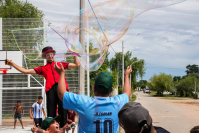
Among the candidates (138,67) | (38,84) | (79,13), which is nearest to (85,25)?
(79,13)

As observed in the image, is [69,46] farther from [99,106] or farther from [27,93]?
[27,93]

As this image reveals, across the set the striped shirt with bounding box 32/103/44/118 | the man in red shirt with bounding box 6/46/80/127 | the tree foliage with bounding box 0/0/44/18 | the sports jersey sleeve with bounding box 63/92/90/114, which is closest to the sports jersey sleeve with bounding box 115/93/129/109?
the sports jersey sleeve with bounding box 63/92/90/114

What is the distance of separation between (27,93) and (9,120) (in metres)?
1.95

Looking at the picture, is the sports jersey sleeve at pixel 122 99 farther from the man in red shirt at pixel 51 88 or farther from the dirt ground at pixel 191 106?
the dirt ground at pixel 191 106

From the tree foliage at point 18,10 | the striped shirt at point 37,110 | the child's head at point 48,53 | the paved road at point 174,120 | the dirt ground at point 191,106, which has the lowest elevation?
the dirt ground at point 191,106

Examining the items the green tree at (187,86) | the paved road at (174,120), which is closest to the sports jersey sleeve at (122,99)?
the paved road at (174,120)

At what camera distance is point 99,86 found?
8.07 feet

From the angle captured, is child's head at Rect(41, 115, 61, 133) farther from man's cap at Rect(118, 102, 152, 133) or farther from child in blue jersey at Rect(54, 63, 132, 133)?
man's cap at Rect(118, 102, 152, 133)

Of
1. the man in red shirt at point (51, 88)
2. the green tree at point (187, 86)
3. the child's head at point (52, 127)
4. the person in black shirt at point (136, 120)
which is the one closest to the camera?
the person in black shirt at point (136, 120)

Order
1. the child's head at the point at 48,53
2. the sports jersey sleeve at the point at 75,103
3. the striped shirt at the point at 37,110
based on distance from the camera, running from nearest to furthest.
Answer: the sports jersey sleeve at the point at 75,103 < the child's head at the point at 48,53 < the striped shirt at the point at 37,110

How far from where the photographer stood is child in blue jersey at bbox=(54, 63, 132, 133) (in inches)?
92.3

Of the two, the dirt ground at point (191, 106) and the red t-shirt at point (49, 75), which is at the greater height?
the red t-shirt at point (49, 75)

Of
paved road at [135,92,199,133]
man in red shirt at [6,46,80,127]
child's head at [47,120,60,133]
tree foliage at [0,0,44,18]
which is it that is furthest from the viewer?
tree foliage at [0,0,44,18]

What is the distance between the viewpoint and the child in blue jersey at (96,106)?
2.34 m
